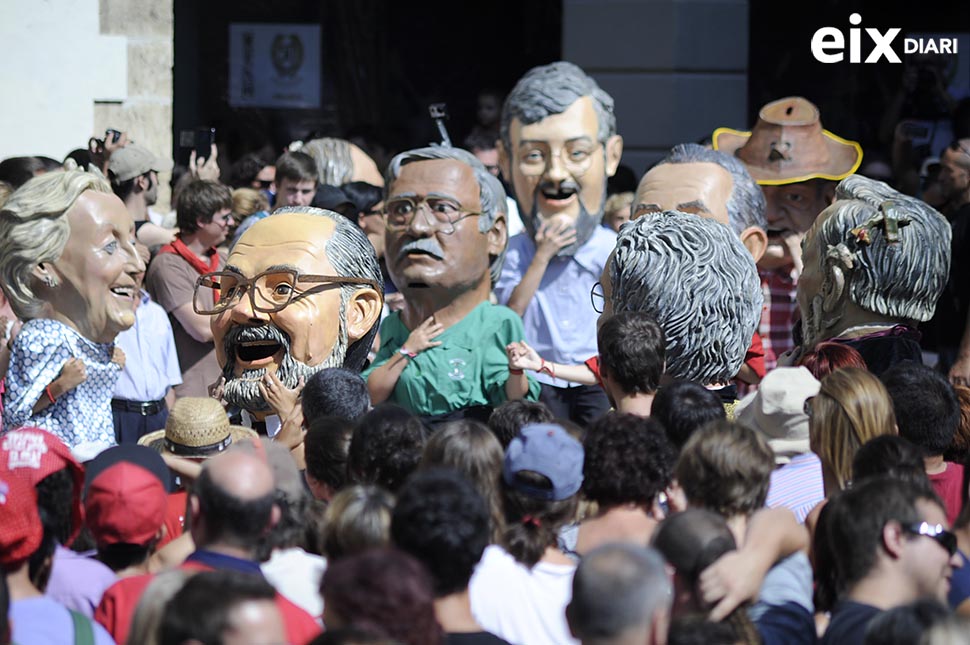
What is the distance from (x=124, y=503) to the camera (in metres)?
3.21

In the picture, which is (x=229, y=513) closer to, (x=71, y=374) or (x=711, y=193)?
(x=71, y=374)

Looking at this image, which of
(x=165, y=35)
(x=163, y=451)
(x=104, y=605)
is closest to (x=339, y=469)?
(x=163, y=451)

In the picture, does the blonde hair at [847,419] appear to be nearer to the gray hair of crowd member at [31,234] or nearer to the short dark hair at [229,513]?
the short dark hair at [229,513]

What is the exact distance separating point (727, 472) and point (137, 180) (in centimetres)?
442

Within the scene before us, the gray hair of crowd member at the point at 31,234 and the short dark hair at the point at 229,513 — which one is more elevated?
the gray hair of crowd member at the point at 31,234

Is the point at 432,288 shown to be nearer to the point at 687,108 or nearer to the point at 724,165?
the point at 724,165

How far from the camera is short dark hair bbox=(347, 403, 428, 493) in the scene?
11.9 ft

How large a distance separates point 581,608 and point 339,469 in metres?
1.47

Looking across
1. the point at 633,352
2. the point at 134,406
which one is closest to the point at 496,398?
the point at 633,352

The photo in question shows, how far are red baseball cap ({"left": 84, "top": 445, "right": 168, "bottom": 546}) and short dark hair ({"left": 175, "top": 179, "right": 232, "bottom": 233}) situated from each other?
330 centimetres

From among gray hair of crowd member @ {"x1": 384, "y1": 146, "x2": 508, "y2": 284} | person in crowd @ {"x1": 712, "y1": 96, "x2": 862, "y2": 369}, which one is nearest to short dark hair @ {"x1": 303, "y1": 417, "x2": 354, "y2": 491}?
gray hair of crowd member @ {"x1": 384, "y1": 146, "x2": 508, "y2": 284}

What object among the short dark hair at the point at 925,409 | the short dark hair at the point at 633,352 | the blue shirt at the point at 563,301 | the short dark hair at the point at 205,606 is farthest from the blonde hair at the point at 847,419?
the blue shirt at the point at 563,301

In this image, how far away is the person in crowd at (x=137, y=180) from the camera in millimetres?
6867

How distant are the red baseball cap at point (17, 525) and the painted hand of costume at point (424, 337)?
2223 mm
